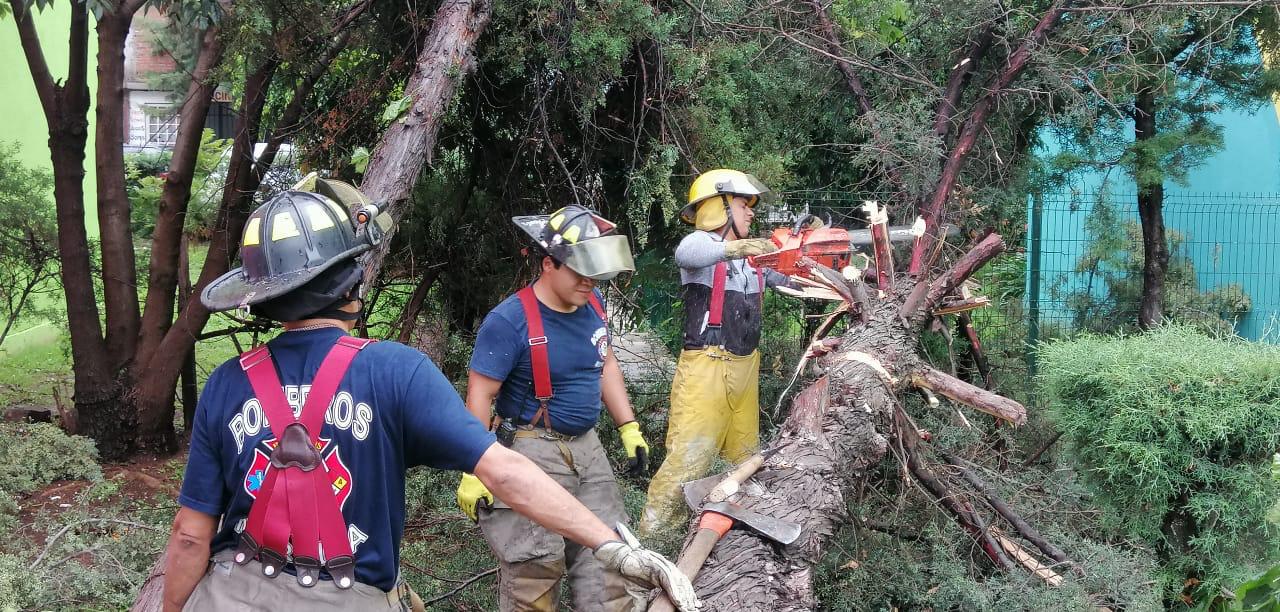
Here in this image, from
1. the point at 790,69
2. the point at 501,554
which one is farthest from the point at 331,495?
the point at 790,69

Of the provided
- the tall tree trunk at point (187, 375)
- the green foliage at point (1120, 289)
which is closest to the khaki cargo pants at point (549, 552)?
the tall tree trunk at point (187, 375)

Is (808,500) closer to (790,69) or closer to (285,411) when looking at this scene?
(285,411)

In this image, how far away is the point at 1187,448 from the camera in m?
4.19

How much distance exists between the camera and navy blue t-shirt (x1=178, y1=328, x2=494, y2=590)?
198 cm

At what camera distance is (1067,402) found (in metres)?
4.62

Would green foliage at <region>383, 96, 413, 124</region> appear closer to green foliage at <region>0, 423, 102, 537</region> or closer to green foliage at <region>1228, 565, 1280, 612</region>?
green foliage at <region>0, 423, 102, 537</region>

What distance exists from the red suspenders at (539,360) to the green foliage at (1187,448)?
8.65 ft

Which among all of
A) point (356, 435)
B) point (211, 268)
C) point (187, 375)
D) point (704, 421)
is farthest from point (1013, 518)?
point (187, 375)

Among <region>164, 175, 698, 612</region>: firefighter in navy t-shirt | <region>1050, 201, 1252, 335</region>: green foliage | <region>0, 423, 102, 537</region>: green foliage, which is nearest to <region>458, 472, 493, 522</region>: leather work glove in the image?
<region>164, 175, 698, 612</region>: firefighter in navy t-shirt

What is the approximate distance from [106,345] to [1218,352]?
23.1ft

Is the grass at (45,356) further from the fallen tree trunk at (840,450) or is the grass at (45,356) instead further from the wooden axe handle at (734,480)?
the wooden axe handle at (734,480)

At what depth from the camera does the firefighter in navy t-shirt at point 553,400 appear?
3346 millimetres

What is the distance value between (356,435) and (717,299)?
3160 mm

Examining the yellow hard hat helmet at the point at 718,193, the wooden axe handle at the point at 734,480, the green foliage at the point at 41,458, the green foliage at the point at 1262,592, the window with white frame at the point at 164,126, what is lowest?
the green foliage at the point at 41,458
